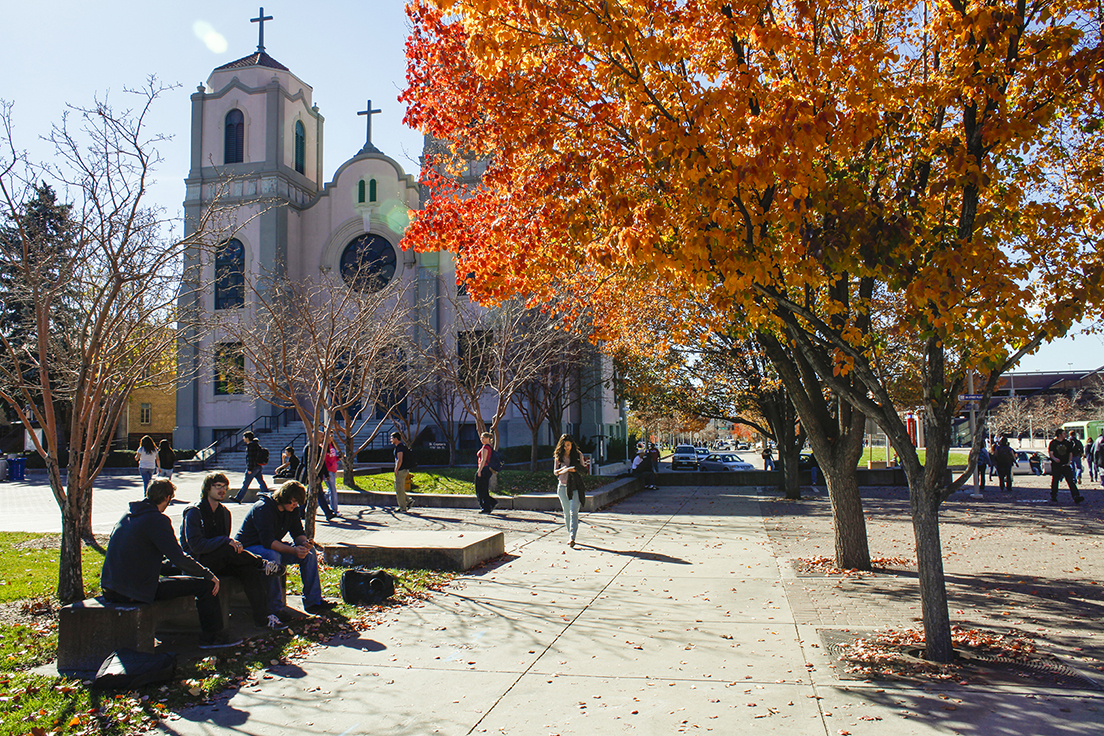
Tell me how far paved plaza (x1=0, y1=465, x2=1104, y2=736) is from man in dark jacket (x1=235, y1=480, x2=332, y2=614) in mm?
844

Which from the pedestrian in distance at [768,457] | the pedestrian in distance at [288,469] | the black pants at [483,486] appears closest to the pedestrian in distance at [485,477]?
the black pants at [483,486]

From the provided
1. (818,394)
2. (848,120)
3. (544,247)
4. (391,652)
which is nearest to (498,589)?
(391,652)

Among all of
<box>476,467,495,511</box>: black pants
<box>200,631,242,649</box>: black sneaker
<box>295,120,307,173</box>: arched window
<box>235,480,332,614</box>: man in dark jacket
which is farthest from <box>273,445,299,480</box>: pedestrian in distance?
<box>295,120,307,173</box>: arched window

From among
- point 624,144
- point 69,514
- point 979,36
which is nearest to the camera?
point 979,36

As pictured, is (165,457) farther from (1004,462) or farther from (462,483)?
(1004,462)

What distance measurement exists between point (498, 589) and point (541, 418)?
16.2 meters

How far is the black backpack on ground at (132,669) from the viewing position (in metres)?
4.92

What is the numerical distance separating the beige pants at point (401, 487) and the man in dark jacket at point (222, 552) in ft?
28.0

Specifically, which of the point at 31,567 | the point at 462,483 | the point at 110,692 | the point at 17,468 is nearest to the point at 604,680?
the point at 110,692

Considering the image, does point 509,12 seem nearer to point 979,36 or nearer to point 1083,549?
point 979,36

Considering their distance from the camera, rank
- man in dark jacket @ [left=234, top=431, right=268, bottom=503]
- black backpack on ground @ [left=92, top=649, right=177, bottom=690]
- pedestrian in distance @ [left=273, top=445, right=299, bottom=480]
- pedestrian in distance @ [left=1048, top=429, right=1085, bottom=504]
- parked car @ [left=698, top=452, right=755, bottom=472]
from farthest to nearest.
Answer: parked car @ [left=698, top=452, right=755, bottom=472]
pedestrian in distance @ [left=1048, top=429, right=1085, bottom=504]
man in dark jacket @ [left=234, top=431, right=268, bottom=503]
pedestrian in distance @ [left=273, top=445, right=299, bottom=480]
black backpack on ground @ [left=92, top=649, right=177, bottom=690]

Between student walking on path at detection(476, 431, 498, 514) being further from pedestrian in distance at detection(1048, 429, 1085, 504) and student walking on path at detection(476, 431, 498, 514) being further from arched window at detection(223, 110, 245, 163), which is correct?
arched window at detection(223, 110, 245, 163)

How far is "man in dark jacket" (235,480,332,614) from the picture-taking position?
6.93 metres

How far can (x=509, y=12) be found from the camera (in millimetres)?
7195
